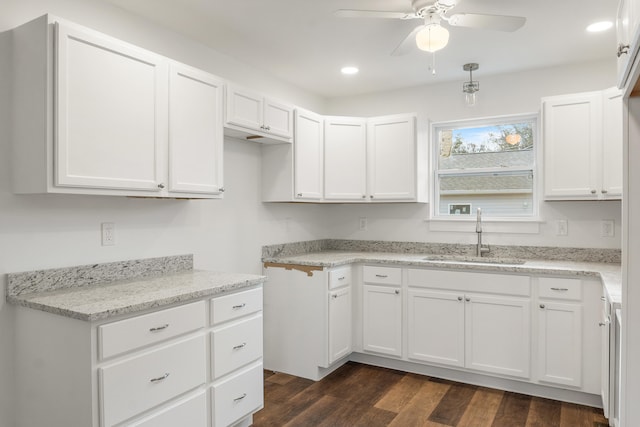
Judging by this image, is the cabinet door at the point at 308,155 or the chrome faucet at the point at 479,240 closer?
the cabinet door at the point at 308,155

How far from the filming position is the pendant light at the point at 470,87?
340 cm

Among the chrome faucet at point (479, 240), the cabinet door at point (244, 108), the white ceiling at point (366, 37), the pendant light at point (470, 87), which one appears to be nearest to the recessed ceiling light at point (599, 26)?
the white ceiling at point (366, 37)

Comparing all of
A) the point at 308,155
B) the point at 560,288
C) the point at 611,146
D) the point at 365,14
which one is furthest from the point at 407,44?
the point at 560,288

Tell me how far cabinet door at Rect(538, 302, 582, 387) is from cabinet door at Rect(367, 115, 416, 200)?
1.40m

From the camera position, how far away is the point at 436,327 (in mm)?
3334

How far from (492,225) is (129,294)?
9.63 ft

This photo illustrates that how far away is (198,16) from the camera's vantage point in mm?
2609

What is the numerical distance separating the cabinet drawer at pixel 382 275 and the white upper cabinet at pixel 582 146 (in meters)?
1.26

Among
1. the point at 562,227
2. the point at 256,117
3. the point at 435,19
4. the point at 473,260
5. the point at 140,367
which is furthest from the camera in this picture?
the point at 473,260

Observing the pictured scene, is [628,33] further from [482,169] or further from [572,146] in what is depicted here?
[482,169]

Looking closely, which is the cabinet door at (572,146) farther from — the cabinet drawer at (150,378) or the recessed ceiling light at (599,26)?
the cabinet drawer at (150,378)

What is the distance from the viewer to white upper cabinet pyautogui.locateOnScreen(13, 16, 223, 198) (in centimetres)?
188

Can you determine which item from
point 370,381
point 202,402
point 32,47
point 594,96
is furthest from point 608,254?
point 32,47

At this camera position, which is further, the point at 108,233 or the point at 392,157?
the point at 392,157
